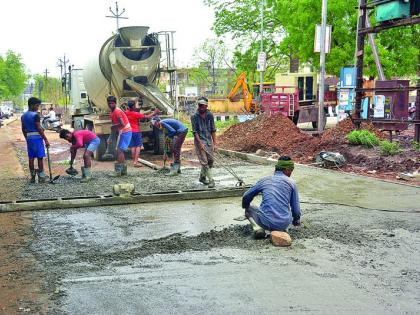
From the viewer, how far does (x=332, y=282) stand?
4605 millimetres

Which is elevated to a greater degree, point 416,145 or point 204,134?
point 204,134

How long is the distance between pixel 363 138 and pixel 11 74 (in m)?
60.6

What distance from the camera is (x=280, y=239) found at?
562 cm

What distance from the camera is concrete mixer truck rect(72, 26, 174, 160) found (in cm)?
1370

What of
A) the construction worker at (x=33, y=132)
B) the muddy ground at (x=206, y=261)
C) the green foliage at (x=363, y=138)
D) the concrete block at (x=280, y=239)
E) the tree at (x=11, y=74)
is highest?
the tree at (x=11, y=74)

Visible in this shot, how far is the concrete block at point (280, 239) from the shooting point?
5.62 m

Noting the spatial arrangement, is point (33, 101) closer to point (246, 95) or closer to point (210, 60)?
point (246, 95)

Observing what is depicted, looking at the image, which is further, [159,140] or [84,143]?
[159,140]

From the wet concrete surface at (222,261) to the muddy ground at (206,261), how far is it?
0.04ft

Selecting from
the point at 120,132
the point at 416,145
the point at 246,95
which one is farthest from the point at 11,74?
the point at 416,145

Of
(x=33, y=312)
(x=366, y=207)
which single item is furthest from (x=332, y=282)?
(x=366, y=207)

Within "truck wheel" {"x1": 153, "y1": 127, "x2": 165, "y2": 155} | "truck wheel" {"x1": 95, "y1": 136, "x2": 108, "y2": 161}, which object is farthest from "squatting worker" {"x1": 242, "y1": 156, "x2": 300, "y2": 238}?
"truck wheel" {"x1": 153, "y1": 127, "x2": 165, "y2": 155}

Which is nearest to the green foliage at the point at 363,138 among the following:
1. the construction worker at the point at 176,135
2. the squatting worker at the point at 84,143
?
the construction worker at the point at 176,135

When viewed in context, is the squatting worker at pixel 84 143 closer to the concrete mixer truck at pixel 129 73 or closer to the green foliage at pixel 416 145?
the concrete mixer truck at pixel 129 73
